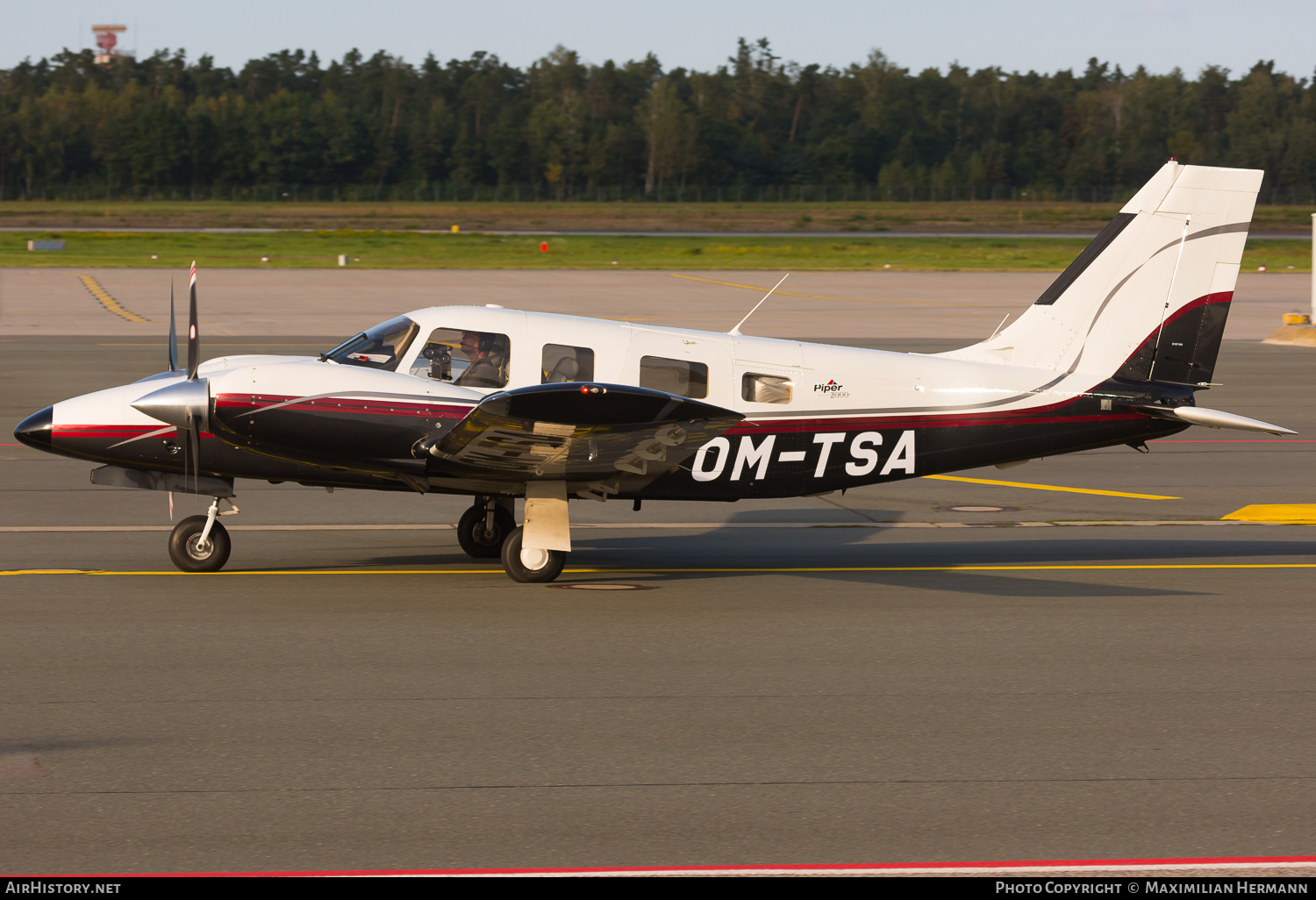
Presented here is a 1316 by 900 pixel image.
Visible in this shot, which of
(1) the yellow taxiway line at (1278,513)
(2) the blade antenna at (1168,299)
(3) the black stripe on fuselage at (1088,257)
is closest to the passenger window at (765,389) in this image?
(3) the black stripe on fuselage at (1088,257)

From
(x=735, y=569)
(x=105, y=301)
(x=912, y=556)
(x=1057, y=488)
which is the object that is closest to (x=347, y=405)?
(x=735, y=569)

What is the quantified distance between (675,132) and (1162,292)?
158 meters

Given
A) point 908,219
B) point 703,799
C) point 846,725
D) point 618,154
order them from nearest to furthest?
point 703,799, point 846,725, point 908,219, point 618,154

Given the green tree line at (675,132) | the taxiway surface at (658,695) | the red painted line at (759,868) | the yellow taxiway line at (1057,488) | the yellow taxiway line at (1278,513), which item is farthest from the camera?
the green tree line at (675,132)

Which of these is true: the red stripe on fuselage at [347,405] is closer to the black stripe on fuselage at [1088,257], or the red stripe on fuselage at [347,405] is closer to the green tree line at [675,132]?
the black stripe on fuselage at [1088,257]

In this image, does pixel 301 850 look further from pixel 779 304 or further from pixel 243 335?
pixel 779 304

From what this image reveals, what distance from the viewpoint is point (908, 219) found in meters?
120

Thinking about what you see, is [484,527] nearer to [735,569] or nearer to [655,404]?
[735,569]

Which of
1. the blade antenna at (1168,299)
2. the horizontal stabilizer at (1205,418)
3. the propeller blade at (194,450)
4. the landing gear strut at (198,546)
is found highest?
the blade antenna at (1168,299)

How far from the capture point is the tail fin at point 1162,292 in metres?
12.2

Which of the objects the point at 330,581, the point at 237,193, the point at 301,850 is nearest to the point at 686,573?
the point at 330,581

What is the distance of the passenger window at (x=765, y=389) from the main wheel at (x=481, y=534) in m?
2.52

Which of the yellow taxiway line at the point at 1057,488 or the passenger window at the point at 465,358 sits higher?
the passenger window at the point at 465,358
